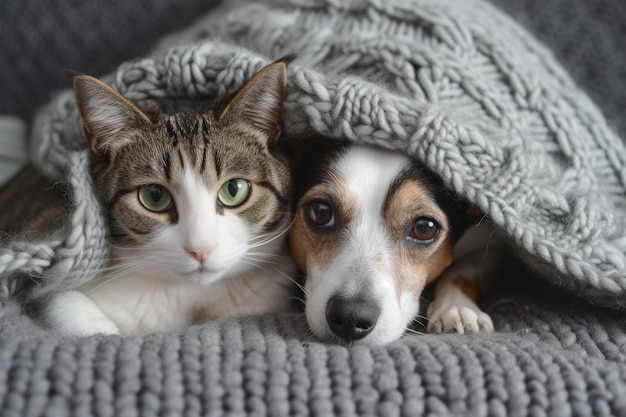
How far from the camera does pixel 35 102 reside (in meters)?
2.24

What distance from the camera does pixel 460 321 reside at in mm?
→ 1407

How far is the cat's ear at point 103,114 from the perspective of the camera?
1.34 meters

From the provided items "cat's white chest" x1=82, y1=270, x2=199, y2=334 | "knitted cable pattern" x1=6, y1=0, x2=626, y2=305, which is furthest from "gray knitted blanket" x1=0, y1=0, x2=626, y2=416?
"cat's white chest" x1=82, y1=270, x2=199, y2=334

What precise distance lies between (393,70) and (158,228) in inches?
25.4

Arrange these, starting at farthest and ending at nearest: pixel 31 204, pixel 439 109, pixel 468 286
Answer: pixel 31 204, pixel 468 286, pixel 439 109

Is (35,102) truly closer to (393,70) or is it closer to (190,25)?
(190,25)

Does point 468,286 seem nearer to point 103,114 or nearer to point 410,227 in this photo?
point 410,227

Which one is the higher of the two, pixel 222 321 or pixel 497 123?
pixel 497 123

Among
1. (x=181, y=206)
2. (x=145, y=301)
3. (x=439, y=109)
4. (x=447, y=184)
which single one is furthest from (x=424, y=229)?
(x=145, y=301)

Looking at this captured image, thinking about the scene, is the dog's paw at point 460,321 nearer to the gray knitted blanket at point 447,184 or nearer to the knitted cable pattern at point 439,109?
the gray knitted blanket at point 447,184

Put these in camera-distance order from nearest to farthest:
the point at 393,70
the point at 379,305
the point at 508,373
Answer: the point at 508,373 < the point at 379,305 < the point at 393,70

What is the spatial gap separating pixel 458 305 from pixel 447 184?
30 cm

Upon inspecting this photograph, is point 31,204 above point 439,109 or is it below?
below

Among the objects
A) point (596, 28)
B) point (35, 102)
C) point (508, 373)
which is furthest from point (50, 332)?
point (596, 28)
